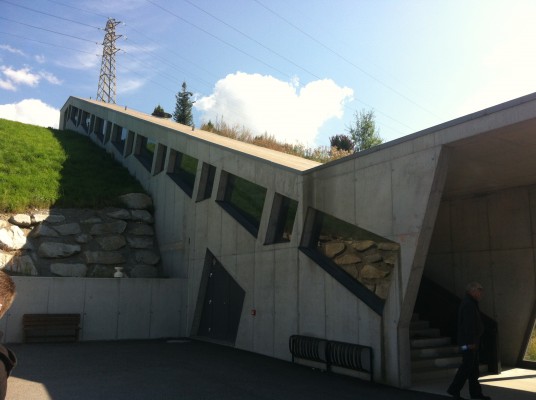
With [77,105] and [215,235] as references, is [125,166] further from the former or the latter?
[77,105]

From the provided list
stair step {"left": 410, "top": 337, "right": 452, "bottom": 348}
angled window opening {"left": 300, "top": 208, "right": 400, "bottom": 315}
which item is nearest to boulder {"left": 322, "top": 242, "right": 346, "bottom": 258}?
angled window opening {"left": 300, "top": 208, "right": 400, "bottom": 315}

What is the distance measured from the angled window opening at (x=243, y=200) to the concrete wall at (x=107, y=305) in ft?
11.1

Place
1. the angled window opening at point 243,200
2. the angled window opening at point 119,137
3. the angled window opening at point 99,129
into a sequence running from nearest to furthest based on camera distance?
the angled window opening at point 243,200
the angled window opening at point 119,137
the angled window opening at point 99,129

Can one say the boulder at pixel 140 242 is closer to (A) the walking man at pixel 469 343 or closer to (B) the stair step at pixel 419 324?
(B) the stair step at pixel 419 324

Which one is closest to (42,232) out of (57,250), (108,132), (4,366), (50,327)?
(57,250)

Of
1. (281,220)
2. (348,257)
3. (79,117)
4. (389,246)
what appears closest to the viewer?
(389,246)

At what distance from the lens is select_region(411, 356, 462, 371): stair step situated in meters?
8.82

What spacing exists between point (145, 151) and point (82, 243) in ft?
22.0

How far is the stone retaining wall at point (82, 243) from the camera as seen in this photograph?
49.9ft

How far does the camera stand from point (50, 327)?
13.3 metres

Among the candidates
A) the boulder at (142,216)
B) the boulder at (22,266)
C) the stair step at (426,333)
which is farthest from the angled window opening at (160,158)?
the stair step at (426,333)

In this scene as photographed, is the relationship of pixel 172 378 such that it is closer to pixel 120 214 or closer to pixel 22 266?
pixel 22 266

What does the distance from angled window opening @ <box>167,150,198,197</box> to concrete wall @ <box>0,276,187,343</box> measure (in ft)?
11.0

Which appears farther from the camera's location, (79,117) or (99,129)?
(79,117)
